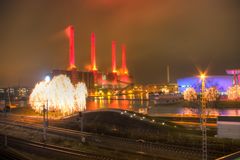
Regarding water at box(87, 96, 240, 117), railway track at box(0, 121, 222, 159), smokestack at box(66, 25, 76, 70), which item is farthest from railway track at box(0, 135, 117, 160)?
smokestack at box(66, 25, 76, 70)

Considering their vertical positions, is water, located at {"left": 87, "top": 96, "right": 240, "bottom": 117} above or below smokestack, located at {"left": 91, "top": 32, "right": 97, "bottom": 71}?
below

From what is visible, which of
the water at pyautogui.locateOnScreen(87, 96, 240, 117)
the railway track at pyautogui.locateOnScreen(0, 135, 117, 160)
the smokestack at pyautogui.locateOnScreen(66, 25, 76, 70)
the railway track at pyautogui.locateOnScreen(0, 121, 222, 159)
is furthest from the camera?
the smokestack at pyautogui.locateOnScreen(66, 25, 76, 70)

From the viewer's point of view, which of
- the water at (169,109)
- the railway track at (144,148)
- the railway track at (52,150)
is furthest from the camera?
the water at (169,109)

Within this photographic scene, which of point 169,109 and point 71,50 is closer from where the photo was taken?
point 169,109

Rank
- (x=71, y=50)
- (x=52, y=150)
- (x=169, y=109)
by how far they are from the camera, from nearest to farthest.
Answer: (x=52, y=150) → (x=169, y=109) → (x=71, y=50)

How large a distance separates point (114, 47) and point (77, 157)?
158 meters

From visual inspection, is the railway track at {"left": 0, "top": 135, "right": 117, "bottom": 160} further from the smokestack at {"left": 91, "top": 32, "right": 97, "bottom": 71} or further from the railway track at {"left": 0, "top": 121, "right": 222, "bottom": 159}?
the smokestack at {"left": 91, "top": 32, "right": 97, "bottom": 71}

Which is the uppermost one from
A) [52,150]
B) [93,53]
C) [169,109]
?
[93,53]

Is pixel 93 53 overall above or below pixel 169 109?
above

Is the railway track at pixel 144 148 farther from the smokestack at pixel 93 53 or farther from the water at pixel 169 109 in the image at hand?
the smokestack at pixel 93 53

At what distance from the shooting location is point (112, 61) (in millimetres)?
179125

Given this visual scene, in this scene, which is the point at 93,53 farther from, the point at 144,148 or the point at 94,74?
the point at 144,148

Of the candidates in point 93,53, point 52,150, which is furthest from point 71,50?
point 52,150

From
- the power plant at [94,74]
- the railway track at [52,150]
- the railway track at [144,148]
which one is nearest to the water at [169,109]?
the railway track at [144,148]
